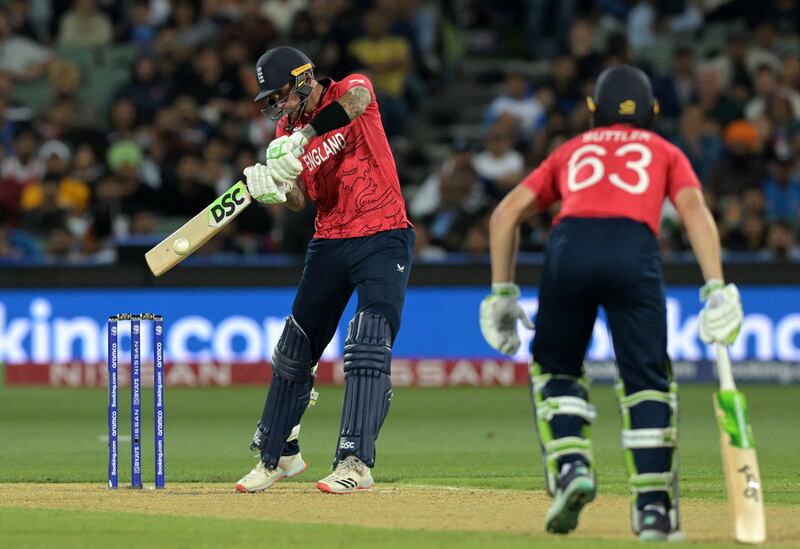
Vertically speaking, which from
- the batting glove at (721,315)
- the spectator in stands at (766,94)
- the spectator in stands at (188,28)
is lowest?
the batting glove at (721,315)

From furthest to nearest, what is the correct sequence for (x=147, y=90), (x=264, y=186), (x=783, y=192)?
(x=147, y=90) < (x=783, y=192) < (x=264, y=186)

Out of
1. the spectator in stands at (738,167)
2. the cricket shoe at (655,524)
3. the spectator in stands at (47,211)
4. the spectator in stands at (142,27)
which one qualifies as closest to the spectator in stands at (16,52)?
the spectator in stands at (142,27)

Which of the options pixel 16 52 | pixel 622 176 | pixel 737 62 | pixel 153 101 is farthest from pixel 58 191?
pixel 622 176

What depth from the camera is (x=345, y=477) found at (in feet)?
28.0

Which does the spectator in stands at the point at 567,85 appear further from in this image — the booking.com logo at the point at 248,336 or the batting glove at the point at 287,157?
the batting glove at the point at 287,157

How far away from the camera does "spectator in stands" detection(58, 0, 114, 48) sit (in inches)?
840

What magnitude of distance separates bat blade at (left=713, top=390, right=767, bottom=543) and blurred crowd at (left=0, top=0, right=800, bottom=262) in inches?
403

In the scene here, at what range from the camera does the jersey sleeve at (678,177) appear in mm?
6754

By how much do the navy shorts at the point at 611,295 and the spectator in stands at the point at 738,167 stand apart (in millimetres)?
11653

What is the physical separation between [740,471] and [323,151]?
3053 millimetres

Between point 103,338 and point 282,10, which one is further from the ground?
point 282,10

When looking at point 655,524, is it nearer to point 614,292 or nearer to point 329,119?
point 614,292

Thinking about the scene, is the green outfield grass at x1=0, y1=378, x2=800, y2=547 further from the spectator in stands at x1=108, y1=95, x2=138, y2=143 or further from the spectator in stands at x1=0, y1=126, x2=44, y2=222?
the spectator in stands at x1=108, y1=95, x2=138, y2=143

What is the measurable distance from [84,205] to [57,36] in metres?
3.84
